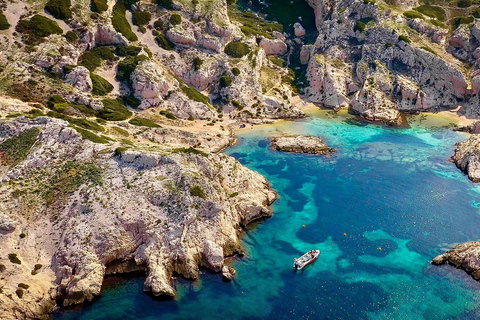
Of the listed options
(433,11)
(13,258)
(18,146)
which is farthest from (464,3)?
(13,258)

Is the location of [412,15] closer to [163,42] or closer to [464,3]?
[464,3]

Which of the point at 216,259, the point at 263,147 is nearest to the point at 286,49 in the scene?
the point at 263,147

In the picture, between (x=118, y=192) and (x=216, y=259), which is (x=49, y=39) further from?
(x=216, y=259)

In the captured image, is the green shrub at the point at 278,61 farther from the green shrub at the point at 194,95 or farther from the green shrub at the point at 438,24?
the green shrub at the point at 438,24

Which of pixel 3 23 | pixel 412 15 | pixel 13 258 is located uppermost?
pixel 412 15

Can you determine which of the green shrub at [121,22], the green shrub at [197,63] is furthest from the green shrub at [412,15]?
the green shrub at [121,22]

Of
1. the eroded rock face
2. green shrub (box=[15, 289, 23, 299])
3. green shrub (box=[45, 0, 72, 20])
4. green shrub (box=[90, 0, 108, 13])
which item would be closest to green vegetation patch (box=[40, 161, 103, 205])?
the eroded rock face

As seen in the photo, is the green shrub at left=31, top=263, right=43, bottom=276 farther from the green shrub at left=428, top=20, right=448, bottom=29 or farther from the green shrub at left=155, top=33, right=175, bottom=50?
the green shrub at left=428, top=20, right=448, bottom=29
